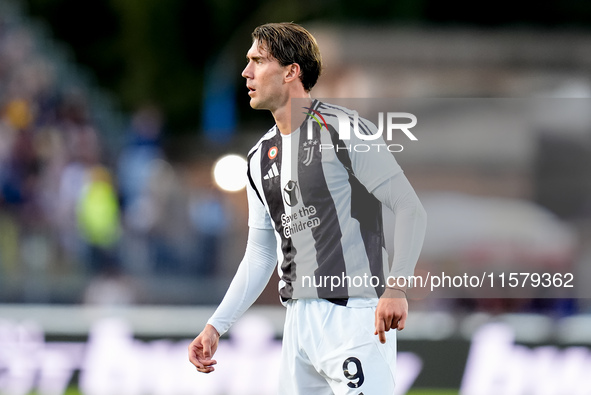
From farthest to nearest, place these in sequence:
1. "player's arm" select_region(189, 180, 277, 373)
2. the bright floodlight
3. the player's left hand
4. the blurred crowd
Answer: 1. the bright floodlight
2. the blurred crowd
3. "player's arm" select_region(189, 180, 277, 373)
4. the player's left hand

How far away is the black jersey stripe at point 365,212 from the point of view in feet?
14.4

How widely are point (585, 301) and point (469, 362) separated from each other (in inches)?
88.4

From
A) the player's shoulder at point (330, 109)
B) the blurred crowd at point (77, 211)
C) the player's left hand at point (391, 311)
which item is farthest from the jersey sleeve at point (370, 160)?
the blurred crowd at point (77, 211)

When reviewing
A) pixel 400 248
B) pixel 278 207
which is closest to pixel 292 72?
pixel 278 207

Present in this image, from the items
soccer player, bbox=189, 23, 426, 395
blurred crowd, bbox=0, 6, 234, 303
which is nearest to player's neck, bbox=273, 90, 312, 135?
soccer player, bbox=189, 23, 426, 395

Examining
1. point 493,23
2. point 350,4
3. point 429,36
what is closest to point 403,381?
point 429,36

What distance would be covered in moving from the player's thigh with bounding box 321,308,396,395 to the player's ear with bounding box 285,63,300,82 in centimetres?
95

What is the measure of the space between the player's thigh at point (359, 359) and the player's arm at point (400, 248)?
0.55 feet

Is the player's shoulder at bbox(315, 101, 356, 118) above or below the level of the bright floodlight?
below

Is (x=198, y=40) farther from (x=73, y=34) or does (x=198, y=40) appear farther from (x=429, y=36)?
(x=429, y=36)

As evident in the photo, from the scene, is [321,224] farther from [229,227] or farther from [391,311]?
[229,227]

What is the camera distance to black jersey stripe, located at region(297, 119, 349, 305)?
14.3 ft

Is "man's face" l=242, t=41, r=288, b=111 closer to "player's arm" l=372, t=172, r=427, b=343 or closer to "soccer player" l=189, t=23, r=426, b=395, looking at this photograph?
"soccer player" l=189, t=23, r=426, b=395

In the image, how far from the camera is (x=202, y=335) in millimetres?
4613
